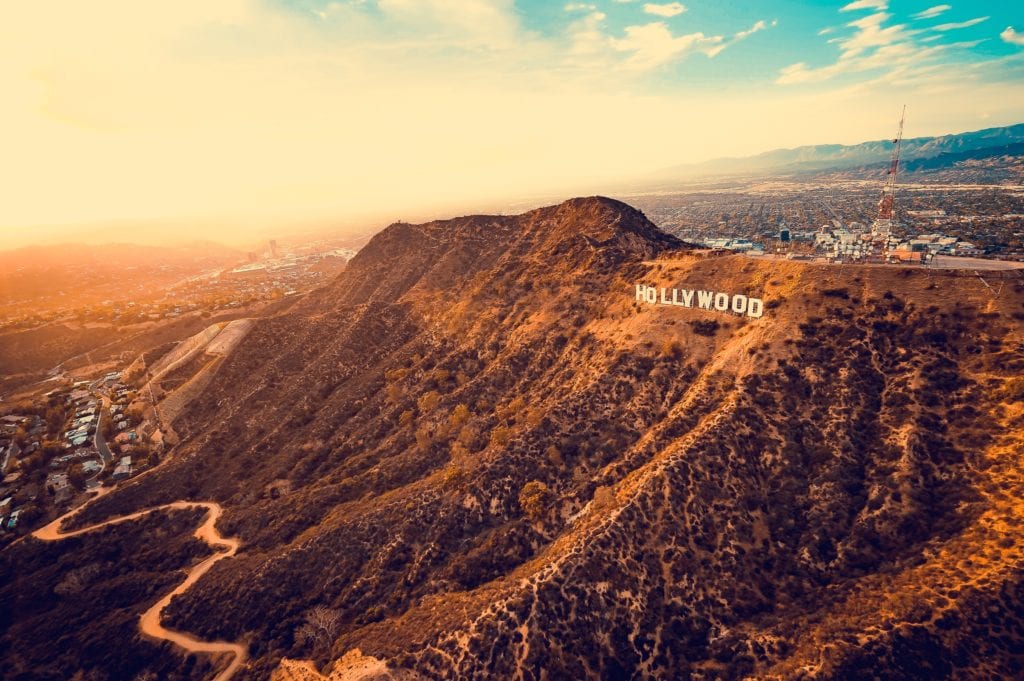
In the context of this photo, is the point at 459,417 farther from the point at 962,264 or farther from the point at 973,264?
the point at 973,264

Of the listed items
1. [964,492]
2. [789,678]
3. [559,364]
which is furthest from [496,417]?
[964,492]

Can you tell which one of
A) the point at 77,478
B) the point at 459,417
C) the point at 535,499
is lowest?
the point at 77,478

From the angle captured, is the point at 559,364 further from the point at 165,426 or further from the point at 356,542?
the point at 165,426

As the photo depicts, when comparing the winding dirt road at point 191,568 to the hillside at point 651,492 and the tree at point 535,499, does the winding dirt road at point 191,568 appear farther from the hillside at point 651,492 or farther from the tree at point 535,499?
the tree at point 535,499

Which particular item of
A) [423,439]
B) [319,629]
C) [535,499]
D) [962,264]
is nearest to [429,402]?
[423,439]

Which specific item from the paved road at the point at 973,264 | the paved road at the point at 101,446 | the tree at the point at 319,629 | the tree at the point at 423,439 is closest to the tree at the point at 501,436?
the tree at the point at 423,439
